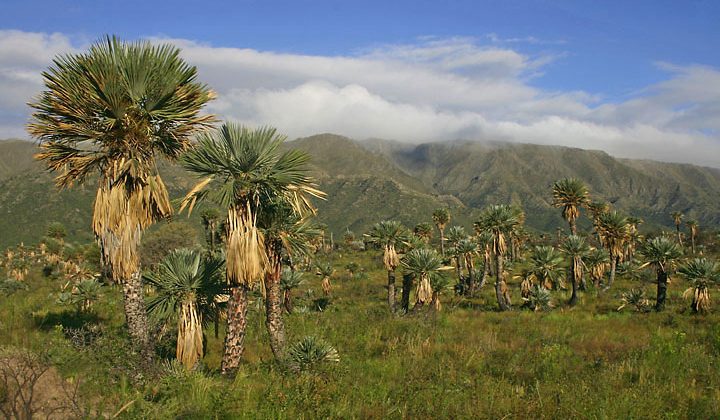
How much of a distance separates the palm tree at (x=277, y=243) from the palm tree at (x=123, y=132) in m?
2.56

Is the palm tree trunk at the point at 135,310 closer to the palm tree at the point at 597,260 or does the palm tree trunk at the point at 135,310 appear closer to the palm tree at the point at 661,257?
the palm tree at the point at 661,257

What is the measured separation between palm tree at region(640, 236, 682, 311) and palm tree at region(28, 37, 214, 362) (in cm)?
2514

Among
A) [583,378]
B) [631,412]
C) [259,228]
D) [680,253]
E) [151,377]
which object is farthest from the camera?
[680,253]

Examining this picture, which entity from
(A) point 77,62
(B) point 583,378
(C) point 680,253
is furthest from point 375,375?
(C) point 680,253

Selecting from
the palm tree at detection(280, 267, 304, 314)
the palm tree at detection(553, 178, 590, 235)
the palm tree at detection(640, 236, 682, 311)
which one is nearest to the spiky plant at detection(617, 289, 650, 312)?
the palm tree at detection(640, 236, 682, 311)

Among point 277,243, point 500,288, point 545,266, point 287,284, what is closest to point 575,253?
point 545,266

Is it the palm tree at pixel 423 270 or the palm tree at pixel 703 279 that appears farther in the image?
the palm tree at pixel 423 270

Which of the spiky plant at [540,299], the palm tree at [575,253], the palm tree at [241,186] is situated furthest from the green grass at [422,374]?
the palm tree at [575,253]

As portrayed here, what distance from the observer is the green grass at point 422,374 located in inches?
292

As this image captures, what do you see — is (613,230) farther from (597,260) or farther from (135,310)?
(135,310)

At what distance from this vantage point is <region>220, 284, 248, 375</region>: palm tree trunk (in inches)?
410

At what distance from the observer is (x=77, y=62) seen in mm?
10039

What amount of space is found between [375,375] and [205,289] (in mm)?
4791

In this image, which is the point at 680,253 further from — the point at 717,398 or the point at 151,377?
the point at 151,377
